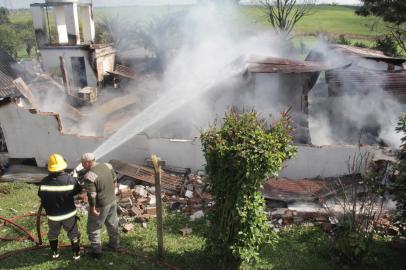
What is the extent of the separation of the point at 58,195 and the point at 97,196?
651mm

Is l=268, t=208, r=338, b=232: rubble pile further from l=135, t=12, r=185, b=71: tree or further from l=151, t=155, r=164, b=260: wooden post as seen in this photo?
l=135, t=12, r=185, b=71: tree

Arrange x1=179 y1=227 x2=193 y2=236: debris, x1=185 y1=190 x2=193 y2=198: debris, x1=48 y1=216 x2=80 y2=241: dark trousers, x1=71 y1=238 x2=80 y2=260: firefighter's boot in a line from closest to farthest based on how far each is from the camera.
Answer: x1=48 y1=216 x2=80 y2=241: dark trousers, x1=71 y1=238 x2=80 y2=260: firefighter's boot, x1=179 y1=227 x2=193 y2=236: debris, x1=185 y1=190 x2=193 y2=198: debris

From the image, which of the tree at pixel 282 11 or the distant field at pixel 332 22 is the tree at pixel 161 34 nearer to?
the tree at pixel 282 11

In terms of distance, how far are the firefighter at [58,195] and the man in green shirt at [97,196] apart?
318 mm

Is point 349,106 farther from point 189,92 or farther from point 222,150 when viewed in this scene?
point 222,150

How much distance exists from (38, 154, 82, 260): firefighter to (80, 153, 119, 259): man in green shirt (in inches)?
12.5

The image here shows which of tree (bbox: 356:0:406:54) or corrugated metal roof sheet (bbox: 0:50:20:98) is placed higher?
tree (bbox: 356:0:406:54)

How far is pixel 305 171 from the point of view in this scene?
1105 cm

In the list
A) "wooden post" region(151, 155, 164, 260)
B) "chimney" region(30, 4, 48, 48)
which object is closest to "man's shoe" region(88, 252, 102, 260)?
"wooden post" region(151, 155, 164, 260)

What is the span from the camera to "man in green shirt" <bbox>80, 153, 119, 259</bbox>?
590 cm

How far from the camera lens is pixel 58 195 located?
5.95 metres

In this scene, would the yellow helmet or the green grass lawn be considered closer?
the yellow helmet

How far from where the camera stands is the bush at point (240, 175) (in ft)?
17.7

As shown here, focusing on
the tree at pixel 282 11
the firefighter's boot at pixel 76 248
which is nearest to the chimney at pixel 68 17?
the firefighter's boot at pixel 76 248
